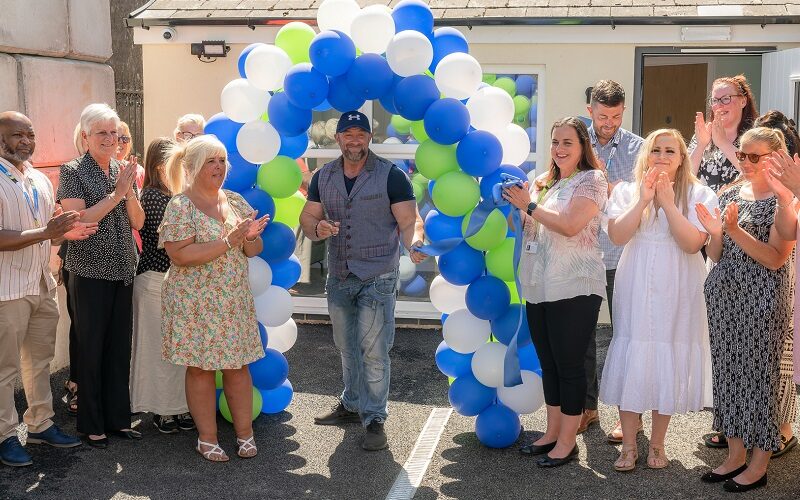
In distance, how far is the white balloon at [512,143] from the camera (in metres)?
5.38

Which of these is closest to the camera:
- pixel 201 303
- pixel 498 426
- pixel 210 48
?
pixel 201 303

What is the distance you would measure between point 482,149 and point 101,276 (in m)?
→ 2.31

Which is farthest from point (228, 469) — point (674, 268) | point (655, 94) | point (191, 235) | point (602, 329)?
point (655, 94)

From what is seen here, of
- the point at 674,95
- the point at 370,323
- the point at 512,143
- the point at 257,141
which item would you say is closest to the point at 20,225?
the point at 257,141

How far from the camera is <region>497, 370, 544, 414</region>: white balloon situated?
5285 mm

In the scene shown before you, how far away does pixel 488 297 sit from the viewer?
5234 mm

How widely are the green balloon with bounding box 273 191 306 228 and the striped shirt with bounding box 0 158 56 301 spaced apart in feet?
4.46

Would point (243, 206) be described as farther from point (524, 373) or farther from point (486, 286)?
point (524, 373)

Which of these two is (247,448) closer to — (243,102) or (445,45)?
(243,102)

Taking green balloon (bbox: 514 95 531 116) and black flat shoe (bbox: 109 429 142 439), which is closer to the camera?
black flat shoe (bbox: 109 429 142 439)

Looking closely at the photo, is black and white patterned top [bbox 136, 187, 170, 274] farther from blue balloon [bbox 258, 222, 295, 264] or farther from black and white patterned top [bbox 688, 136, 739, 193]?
black and white patterned top [bbox 688, 136, 739, 193]

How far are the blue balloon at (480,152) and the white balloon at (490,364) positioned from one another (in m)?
0.99

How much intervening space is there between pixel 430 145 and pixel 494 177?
43 centimetres

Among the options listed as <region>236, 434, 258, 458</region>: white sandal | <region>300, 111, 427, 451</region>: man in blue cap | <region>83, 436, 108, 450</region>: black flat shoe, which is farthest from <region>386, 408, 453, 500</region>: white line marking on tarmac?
<region>83, 436, 108, 450</region>: black flat shoe
